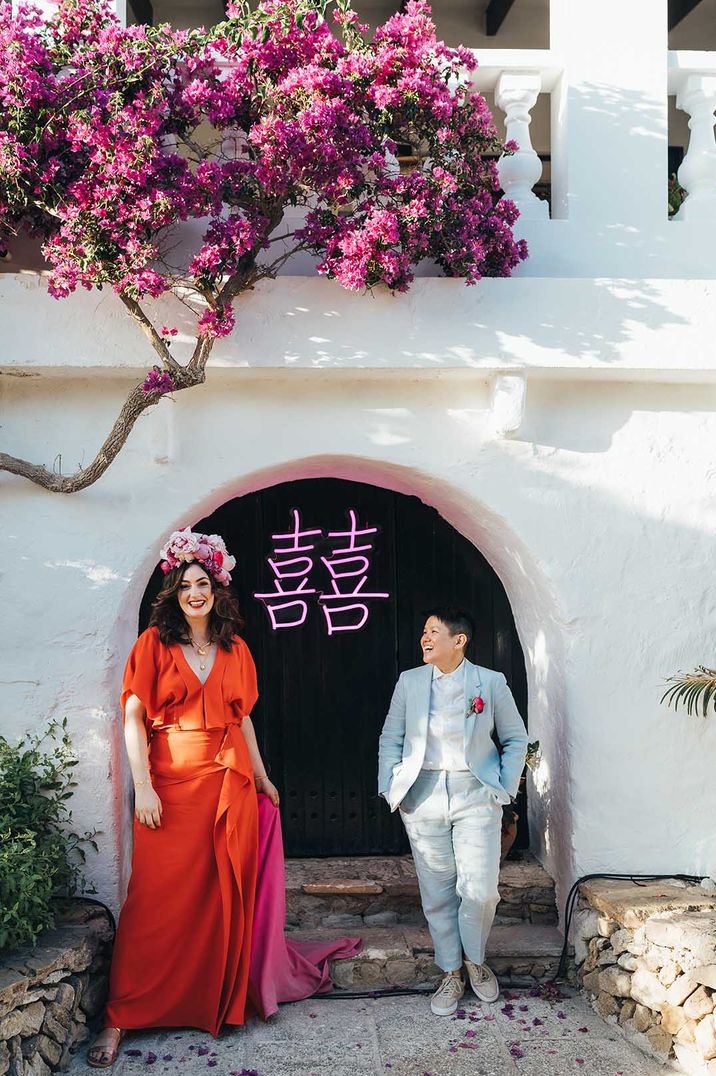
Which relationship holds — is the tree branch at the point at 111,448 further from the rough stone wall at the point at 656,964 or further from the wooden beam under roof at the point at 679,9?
the wooden beam under roof at the point at 679,9

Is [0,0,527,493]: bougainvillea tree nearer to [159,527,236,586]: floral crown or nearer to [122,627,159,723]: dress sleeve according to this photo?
[159,527,236,586]: floral crown

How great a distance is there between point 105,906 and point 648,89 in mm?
4214

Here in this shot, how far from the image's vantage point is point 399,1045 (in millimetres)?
4031

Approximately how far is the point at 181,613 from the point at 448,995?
1924 millimetres

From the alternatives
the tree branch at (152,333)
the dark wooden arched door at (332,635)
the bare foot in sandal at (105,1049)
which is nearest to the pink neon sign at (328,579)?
the dark wooden arched door at (332,635)

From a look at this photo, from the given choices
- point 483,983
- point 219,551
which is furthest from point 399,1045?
point 219,551

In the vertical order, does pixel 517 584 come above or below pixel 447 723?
above

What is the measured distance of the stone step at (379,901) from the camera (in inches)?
193

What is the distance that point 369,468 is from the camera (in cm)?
482

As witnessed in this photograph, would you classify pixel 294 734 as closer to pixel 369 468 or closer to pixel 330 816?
pixel 330 816

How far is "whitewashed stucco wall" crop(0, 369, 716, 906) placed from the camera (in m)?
4.39

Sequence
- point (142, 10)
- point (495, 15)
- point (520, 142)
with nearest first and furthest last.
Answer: point (520, 142) → point (142, 10) → point (495, 15)

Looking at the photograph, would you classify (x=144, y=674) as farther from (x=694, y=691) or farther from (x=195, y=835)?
(x=694, y=691)

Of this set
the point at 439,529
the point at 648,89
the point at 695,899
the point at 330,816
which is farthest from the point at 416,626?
the point at 648,89
